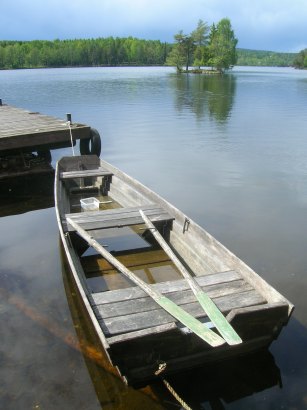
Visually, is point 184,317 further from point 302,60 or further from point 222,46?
point 302,60

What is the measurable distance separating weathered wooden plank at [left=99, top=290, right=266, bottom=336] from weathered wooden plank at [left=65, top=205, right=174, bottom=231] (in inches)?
118

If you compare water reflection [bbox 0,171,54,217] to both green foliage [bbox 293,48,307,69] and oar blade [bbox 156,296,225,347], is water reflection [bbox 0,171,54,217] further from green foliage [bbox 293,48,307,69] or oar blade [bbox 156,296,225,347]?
green foliage [bbox 293,48,307,69]

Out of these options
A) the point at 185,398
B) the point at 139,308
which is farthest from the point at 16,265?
the point at 185,398

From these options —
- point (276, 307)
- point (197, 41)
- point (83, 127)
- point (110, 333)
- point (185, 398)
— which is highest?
point (197, 41)

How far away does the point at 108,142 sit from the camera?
65.9 ft

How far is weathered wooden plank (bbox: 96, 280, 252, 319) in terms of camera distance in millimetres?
5202

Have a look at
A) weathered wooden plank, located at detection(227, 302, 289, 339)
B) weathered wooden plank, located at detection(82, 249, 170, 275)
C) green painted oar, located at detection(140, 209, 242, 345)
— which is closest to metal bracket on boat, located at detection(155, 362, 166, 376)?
green painted oar, located at detection(140, 209, 242, 345)

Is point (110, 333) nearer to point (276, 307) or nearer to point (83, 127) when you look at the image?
point (276, 307)

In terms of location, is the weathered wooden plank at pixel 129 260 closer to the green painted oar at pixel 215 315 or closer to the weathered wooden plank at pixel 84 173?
the green painted oar at pixel 215 315

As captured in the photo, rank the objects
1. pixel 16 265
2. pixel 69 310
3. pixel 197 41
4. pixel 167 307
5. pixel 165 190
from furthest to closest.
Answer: pixel 197 41
pixel 165 190
pixel 16 265
pixel 69 310
pixel 167 307

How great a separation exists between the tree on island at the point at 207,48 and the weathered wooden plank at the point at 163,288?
10334cm

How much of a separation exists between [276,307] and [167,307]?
1432mm

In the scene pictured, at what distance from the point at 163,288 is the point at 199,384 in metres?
1.43

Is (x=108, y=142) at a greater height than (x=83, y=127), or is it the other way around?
(x=83, y=127)
